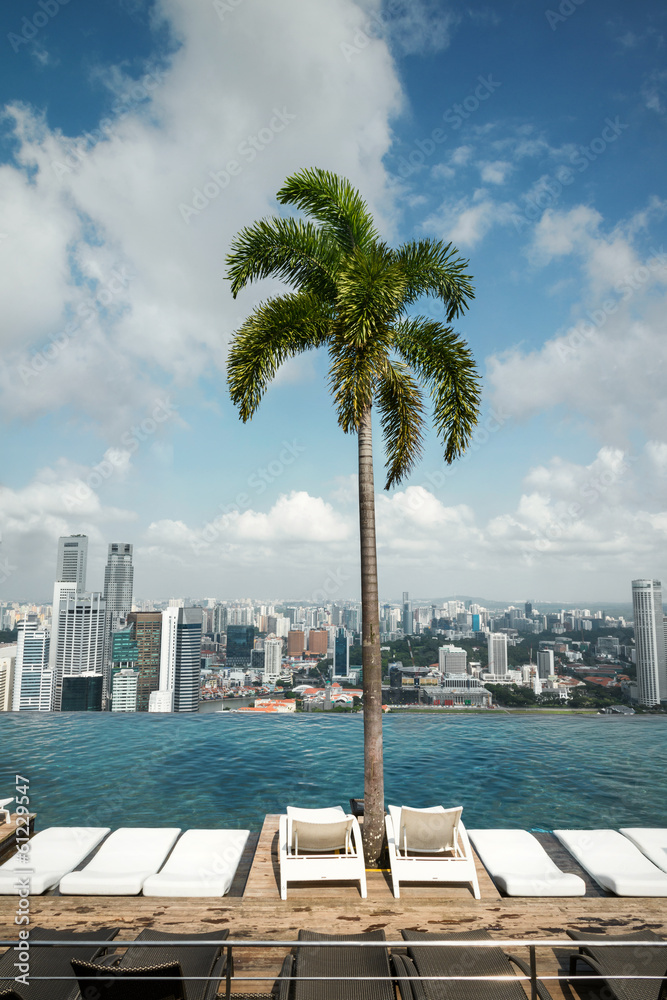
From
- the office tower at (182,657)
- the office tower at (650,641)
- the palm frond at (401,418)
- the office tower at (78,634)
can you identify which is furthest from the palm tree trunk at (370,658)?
the office tower at (78,634)

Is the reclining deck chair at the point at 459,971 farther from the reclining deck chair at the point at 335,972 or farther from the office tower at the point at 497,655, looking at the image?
the office tower at the point at 497,655

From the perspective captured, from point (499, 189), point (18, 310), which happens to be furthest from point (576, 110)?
Result: point (18, 310)

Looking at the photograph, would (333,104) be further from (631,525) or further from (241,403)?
(631,525)

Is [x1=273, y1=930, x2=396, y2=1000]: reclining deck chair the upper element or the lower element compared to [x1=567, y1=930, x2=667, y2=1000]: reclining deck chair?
lower

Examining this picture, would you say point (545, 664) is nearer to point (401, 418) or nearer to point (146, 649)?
point (401, 418)

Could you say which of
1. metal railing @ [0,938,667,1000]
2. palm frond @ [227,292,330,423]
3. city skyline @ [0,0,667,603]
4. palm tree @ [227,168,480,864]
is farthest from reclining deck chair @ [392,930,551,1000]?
palm frond @ [227,292,330,423]

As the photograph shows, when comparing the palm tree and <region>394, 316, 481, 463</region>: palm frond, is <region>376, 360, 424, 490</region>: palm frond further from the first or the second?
<region>394, 316, 481, 463</region>: palm frond
